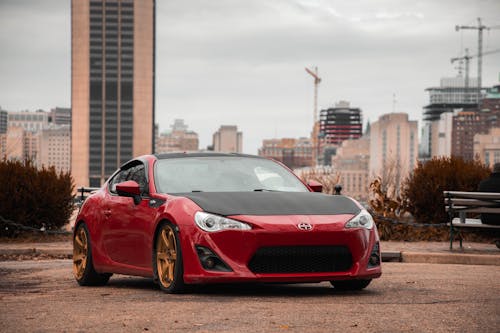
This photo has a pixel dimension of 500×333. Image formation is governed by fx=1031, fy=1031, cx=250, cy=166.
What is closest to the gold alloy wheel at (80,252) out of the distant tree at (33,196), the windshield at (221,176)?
the windshield at (221,176)

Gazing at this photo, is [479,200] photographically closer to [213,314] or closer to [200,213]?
[200,213]

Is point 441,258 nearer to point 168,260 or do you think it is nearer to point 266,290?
point 266,290

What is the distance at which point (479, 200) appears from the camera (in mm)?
15227

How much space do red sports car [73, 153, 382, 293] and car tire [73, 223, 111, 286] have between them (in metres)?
0.60

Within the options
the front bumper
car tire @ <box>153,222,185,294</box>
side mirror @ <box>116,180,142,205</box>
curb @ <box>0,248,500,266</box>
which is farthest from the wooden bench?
car tire @ <box>153,222,185,294</box>

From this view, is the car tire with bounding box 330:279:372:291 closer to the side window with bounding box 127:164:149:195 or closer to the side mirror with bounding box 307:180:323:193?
the side mirror with bounding box 307:180:323:193

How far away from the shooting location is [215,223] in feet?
27.8

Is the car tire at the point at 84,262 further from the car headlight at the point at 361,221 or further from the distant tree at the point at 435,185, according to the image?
the distant tree at the point at 435,185

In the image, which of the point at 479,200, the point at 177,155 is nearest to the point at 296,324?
the point at 177,155

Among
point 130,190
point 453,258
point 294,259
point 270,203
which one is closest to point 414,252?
point 453,258

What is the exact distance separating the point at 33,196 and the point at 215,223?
1211 cm

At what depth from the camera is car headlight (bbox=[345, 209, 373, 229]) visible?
8.67 meters

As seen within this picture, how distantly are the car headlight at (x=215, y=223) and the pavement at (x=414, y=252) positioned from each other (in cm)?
622

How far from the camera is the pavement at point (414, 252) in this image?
549 inches
